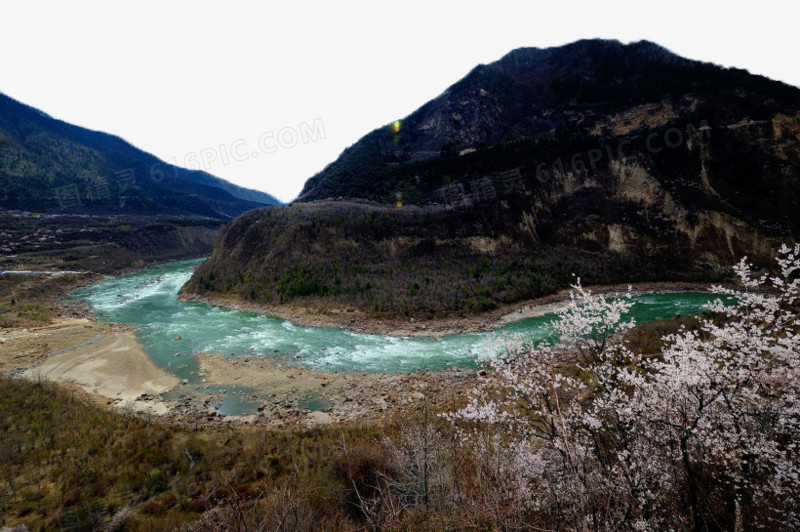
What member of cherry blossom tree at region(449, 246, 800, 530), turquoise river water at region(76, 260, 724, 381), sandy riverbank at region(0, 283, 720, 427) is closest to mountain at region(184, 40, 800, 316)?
turquoise river water at region(76, 260, 724, 381)

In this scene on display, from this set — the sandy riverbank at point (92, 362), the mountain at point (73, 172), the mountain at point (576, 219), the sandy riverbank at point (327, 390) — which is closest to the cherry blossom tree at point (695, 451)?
the sandy riverbank at point (327, 390)

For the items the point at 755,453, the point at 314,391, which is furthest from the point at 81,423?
the point at 755,453

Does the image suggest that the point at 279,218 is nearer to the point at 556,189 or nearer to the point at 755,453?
the point at 556,189

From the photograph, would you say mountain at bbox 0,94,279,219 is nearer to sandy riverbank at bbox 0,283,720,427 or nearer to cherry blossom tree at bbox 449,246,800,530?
sandy riverbank at bbox 0,283,720,427

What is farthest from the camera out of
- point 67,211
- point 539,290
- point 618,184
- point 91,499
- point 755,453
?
point 67,211

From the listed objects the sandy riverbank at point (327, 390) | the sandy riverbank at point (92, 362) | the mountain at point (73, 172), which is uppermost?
the mountain at point (73, 172)

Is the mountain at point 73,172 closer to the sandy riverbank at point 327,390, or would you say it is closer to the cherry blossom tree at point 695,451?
the sandy riverbank at point 327,390
